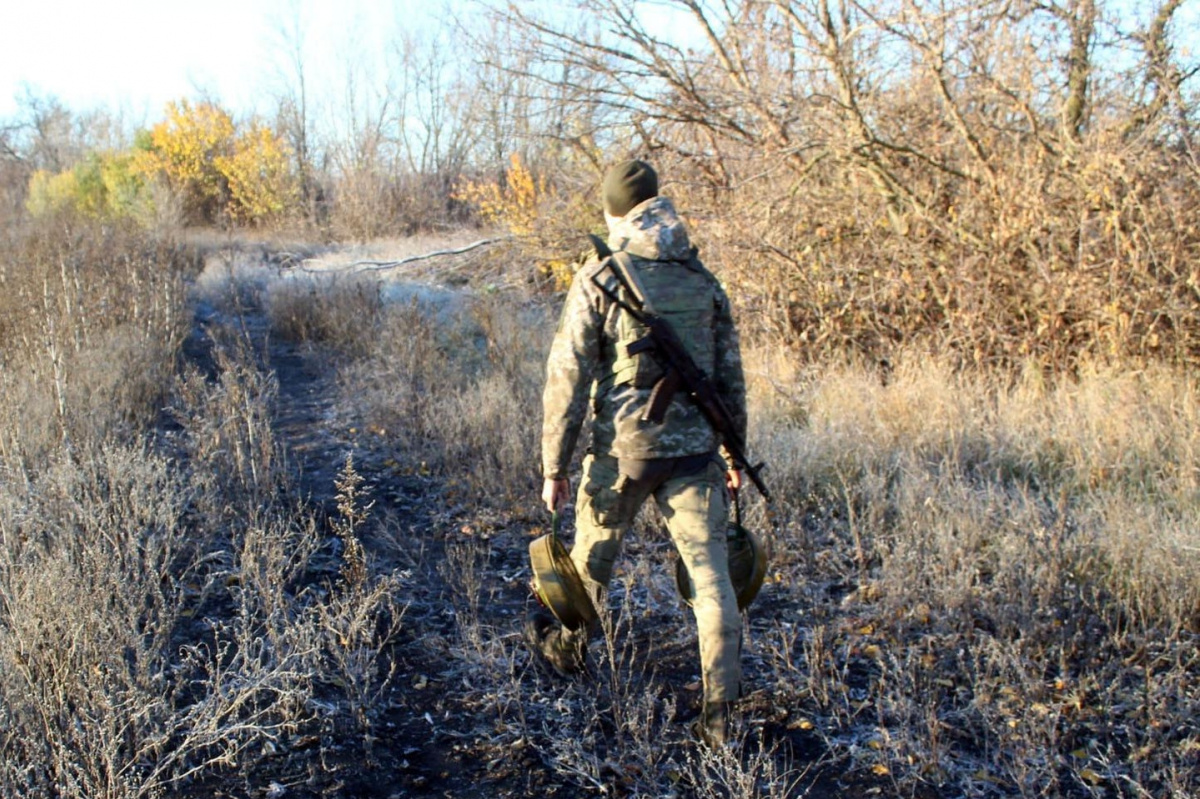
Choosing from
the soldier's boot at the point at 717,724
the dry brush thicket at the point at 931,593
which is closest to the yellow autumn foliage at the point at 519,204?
the dry brush thicket at the point at 931,593

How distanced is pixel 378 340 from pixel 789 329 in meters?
4.03

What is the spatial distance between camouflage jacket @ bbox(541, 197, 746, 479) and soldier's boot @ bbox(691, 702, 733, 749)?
80 cm

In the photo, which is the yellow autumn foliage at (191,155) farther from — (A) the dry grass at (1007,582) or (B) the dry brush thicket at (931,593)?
(A) the dry grass at (1007,582)

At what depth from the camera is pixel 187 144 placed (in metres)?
26.3

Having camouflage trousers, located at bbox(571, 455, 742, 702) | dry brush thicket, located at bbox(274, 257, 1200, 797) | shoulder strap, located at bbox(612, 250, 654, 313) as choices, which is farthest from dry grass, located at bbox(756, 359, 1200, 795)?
shoulder strap, located at bbox(612, 250, 654, 313)

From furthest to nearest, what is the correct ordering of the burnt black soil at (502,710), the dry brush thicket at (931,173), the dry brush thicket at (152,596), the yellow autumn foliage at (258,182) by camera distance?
the yellow autumn foliage at (258,182) → the dry brush thicket at (931,173) → the burnt black soil at (502,710) → the dry brush thicket at (152,596)

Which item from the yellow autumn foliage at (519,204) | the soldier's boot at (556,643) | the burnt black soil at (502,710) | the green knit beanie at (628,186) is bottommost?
the burnt black soil at (502,710)

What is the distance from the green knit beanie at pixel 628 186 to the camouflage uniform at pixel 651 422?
36mm

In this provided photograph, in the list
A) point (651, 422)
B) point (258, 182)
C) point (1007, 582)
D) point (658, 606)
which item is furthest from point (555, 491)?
point (258, 182)

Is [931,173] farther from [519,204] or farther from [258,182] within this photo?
[258,182]

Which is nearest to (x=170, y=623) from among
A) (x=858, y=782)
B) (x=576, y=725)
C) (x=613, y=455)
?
(x=576, y=725)

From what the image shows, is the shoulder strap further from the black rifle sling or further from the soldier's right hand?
the soldier's right hand

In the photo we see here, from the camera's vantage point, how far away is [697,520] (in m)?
2.79

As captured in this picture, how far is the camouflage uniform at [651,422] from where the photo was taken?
2760 millimetres
